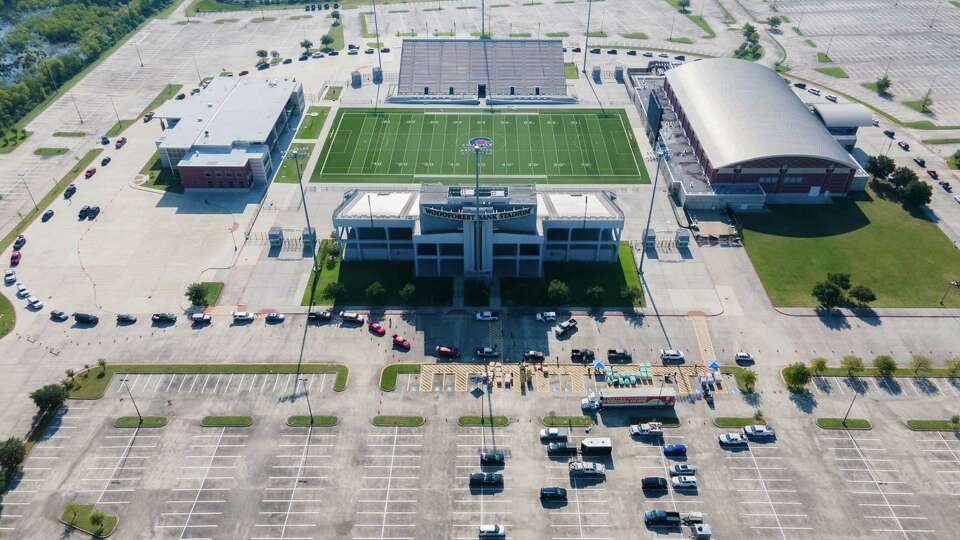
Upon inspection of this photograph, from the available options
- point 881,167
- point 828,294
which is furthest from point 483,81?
point 828,294

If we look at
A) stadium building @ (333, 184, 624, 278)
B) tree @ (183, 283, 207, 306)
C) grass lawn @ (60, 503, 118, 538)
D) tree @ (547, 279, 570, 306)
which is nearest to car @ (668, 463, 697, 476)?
tree @ (547, 279, 570, 306)

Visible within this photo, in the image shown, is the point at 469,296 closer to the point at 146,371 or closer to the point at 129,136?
the point at 146,371

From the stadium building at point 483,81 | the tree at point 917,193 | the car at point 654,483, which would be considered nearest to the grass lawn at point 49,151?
the stadium building at point 483,81

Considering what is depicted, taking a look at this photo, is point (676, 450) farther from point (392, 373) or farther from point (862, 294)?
point (862, 294)

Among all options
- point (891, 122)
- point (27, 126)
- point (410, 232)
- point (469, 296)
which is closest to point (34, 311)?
point (410, 232)

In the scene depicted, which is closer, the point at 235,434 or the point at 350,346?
the point at 235,434

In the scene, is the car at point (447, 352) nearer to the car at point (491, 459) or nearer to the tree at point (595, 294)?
the car at point (491, 459)
